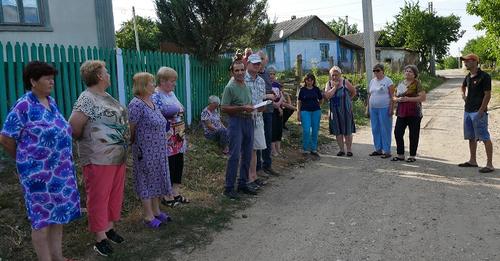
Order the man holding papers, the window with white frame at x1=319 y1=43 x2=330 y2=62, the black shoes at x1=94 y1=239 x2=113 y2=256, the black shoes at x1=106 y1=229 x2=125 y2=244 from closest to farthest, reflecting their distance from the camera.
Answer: the black shoes at x1=94 y1=239 x2=113 y2=256 < the black shoes at x1=106 y1=229 x2=125 y2=244 < the man holding papers < the window with white frame at x1=319 y1=43 x2=330 y2=62

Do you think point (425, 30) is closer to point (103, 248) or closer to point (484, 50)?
point (484, 50)

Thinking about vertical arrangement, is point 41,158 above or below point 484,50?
below

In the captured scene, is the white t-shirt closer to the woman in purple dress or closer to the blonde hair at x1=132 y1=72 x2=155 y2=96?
the woman in purple dress

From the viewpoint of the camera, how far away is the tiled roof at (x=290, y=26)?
129ft

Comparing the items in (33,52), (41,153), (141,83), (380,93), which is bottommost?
(41,153)

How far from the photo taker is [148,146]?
15.3 ft

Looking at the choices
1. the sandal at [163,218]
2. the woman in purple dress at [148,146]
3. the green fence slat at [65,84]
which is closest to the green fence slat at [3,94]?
the green fence slat at [65,84]

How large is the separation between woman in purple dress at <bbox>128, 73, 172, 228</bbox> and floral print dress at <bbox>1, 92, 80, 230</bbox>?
1.01 metres

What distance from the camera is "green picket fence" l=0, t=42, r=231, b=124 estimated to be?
6.14 metres

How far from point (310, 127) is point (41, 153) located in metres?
5.74

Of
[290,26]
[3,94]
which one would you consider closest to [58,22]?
[3,94]

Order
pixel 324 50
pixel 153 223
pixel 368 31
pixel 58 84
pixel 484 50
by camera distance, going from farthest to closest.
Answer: pixel 324 50
pixel 484 50
pixel 368 31
pixel 58 84
pixel 153 223

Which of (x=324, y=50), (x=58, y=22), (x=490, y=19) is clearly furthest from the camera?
(x=324, y=50)

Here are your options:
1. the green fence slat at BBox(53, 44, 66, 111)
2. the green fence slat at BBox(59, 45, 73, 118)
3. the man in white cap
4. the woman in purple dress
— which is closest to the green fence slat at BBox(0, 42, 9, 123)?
the green fence slat at BBox(53, 44, 66, 111)
